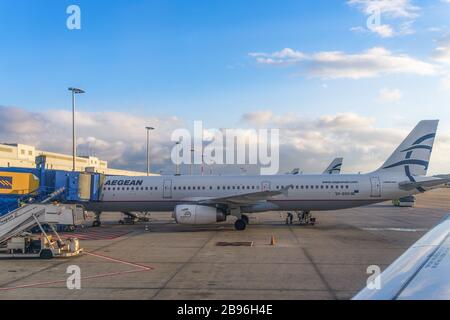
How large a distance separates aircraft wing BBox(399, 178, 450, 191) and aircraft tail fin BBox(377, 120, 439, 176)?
893 millimetres

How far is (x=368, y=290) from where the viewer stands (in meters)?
3.83

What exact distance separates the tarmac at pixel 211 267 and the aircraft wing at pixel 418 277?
16.1 ft

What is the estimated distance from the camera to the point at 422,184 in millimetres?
25375

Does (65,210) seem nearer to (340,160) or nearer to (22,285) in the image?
(22,285)

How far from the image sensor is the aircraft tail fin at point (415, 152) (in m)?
26.4

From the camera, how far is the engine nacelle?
2300 cm

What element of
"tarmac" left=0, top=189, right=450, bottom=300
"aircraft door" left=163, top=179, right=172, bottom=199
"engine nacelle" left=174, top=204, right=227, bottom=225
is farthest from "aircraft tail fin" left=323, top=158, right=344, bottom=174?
"engine nacelle" left=174, top=204, right=227, bottom=225

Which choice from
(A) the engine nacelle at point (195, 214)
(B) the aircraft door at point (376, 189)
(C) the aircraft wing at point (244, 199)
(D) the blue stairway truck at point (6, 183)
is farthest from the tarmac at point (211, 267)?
(D) the blue stairway truck at point (6, 183)

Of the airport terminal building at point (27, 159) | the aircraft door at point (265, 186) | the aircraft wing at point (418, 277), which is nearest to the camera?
the aircraft wing at point (418, 277)

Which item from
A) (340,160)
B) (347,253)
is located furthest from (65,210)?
(340,160)

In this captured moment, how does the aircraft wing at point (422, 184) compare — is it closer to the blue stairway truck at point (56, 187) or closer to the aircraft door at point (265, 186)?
the aircraft door at point (265, 186)

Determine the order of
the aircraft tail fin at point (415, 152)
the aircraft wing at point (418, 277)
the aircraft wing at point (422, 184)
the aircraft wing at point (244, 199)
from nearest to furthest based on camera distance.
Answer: the aircraft wing at point (418, 277) → the aircraft wing at point (244, 199) → the aircraft wing at point (422, 184) → the aircraft tail fin at point (415, 152)

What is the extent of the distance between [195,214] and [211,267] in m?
9.88

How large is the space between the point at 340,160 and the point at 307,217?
2949 centimetres
